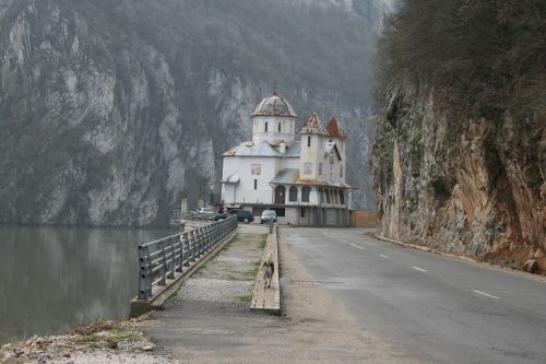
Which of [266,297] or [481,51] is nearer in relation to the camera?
[266,297]

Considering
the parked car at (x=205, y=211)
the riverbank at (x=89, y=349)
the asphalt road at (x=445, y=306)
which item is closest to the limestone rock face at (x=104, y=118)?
the parked car at (x=205, y=211)

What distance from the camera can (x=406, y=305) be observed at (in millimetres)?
18141

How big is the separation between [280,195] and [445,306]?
90037 millimetres

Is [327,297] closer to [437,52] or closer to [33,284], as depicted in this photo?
[437,52]

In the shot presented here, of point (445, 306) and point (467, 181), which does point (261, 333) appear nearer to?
point (445, 306)

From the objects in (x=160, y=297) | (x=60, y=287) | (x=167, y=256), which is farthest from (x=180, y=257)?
(x=60, y=287)

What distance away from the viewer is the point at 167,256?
21.0 metres

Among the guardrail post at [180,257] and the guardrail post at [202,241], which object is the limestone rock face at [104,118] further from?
the guardrail post at [180,257]

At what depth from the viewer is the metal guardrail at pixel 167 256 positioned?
16.5 m

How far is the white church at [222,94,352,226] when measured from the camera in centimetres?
10694

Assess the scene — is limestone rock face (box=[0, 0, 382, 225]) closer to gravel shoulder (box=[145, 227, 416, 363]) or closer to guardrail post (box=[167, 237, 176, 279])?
guardrail post (box=[167, 237, 176, 279])

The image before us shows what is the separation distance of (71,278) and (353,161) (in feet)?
476

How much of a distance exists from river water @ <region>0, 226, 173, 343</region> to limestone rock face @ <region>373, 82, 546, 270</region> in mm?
13002

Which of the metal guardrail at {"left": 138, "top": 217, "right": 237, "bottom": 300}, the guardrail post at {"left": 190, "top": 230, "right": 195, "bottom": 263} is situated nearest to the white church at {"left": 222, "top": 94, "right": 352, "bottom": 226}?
the metal guardrail at {"left": 138, "top": 217, "right": 237, "bottom": 300}
